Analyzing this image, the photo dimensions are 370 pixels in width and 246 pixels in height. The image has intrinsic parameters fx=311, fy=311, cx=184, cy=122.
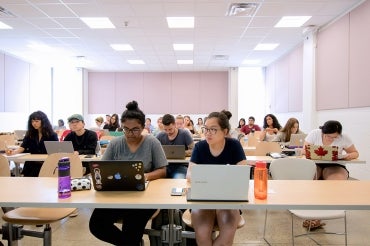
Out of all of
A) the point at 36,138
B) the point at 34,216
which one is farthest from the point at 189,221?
the point at 36,138

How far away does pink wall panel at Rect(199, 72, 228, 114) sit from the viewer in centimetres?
1296

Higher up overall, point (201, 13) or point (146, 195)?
point (201, 13)

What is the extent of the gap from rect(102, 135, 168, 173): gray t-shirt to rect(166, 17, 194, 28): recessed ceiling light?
14.7 feet

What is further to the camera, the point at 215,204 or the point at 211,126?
the point at 211,126

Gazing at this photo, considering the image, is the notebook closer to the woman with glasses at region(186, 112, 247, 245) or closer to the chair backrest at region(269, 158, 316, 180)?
the chair backrest at region(269, 158, 316, 180)

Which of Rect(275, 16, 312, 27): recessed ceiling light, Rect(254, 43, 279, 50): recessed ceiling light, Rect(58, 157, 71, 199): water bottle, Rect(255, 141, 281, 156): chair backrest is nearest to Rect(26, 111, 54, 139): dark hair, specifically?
Rect(58, 157, 71, 199): water bottle

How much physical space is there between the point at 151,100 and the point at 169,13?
23.7 ft

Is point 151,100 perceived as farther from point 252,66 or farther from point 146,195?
point 146,195

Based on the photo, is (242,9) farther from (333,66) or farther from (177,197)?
(177,197)

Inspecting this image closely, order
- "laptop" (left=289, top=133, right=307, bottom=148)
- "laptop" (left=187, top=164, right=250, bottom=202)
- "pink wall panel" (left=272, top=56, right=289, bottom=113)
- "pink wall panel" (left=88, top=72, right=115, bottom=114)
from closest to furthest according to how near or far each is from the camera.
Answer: "laptop" (left=187, top=164, right=250, bottom=202), "laptop" (left=289, top=133, right=307, bottom=148), "pink wall panel" (left=272, top=56, right=289, bottom=113), "pink wall panel" (left=88, top=72, right=115, bottom=114)

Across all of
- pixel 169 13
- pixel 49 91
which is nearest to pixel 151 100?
pixel 49 91

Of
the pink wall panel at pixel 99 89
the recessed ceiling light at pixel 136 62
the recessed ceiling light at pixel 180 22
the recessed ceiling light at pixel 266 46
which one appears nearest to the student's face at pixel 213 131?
the recessed ceiling light at pixel 180 22

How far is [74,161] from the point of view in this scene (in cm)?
283

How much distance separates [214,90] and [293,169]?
10.3 m
